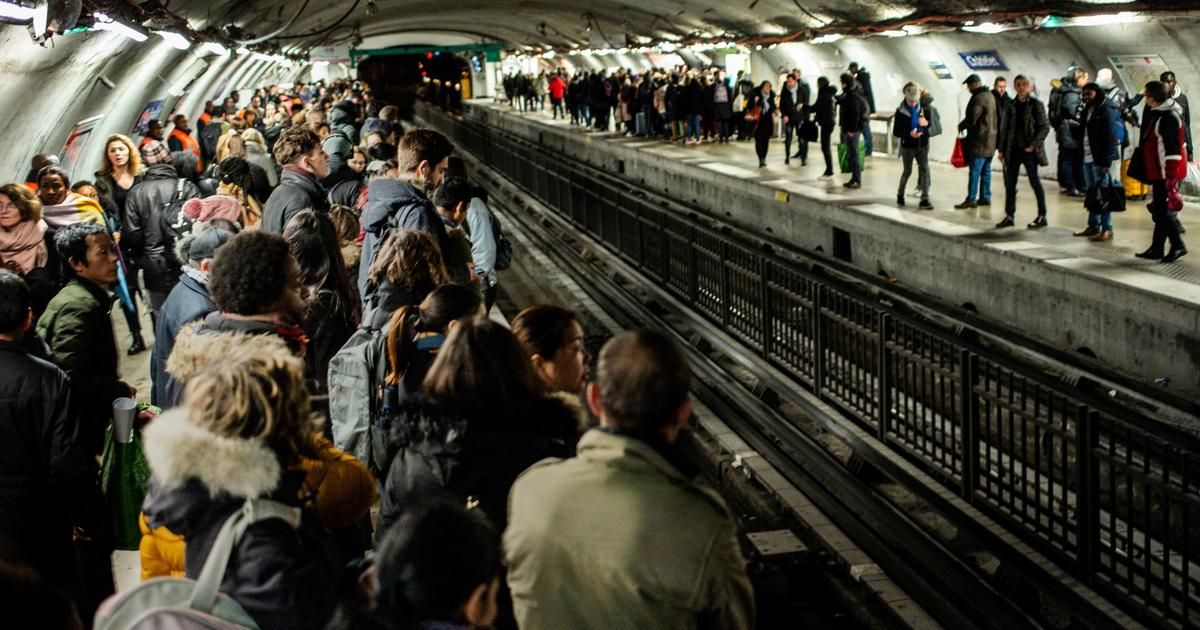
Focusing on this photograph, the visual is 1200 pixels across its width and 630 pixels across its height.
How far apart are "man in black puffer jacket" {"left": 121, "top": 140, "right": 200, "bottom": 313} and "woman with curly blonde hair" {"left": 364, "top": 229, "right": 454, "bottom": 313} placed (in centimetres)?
412

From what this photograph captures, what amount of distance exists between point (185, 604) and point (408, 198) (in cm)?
451

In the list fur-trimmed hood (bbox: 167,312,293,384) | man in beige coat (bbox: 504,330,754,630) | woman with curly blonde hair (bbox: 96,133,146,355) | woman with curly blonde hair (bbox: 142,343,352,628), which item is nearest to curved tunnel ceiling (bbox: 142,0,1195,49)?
woman with curly blonde hair (bbox: 96,133,146,355)

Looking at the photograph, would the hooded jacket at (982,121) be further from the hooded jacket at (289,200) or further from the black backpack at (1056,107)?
the hooded jacket at (289,200)

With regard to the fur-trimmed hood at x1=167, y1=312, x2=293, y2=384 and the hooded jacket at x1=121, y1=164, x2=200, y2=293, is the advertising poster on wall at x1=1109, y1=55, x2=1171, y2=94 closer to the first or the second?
the hooded jacket at x1=121, y1=164, x2=200, y2=293

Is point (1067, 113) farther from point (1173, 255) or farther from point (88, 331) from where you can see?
point (88, 331)

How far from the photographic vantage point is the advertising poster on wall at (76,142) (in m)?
14.6

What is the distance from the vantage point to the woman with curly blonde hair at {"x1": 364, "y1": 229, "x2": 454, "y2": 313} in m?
5.48

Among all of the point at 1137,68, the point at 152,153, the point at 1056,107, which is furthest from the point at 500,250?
the point at 1137,68

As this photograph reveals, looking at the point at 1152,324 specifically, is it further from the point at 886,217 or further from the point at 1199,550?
the point at 886,217

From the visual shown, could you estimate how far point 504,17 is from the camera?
44.6 m

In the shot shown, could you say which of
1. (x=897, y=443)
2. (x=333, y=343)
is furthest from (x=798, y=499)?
(x=333, y=343)

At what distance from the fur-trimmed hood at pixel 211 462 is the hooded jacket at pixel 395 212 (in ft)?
12.5

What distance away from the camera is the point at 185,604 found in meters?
2.62

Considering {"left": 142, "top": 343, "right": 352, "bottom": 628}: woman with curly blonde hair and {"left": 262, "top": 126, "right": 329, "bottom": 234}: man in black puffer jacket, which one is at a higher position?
{"left": 262, "top": 126, "right": 329, "bottom": 234}: man in black puffer jacket
